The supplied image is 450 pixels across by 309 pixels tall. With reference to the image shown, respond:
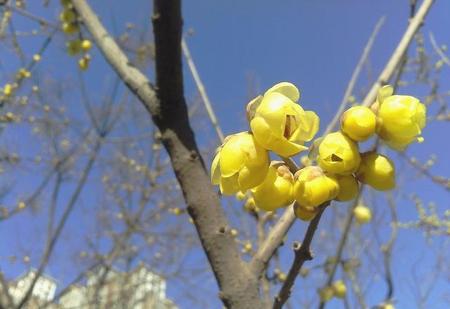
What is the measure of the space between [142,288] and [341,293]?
6028 millimetres

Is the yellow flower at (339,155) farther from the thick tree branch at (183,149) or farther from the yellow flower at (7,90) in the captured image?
the yellow flower at (7,90)

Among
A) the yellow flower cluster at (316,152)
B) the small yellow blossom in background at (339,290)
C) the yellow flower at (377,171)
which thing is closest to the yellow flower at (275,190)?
the yellow flower cluster at (316,152)

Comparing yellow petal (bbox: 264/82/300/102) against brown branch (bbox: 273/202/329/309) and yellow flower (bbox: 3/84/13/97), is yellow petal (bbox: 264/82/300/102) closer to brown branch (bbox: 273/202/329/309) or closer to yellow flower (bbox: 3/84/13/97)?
brown branch (bbox: 273/202/329/309)

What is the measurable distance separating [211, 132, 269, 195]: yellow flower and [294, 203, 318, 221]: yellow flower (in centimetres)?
7

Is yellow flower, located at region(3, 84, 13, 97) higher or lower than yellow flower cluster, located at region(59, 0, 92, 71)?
lower

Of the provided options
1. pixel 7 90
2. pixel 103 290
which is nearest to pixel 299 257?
pixel 7 90

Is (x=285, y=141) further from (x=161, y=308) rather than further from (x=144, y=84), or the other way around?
(x=161, y=308)

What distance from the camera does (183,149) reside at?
1.07 meters

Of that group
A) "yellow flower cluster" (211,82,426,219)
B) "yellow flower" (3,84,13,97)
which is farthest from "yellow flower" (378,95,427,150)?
"yellow flower" (3,84,13,97)

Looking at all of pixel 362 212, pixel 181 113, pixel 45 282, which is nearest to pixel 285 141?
pixel 181 113

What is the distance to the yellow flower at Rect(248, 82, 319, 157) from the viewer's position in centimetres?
62

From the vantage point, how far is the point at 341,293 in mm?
2189

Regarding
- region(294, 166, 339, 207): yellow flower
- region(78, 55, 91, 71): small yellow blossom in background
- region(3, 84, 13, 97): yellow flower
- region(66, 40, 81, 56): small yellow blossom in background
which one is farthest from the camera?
region(3, 84, 13, 97): yellow flower

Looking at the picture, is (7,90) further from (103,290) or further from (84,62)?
(103,290)
